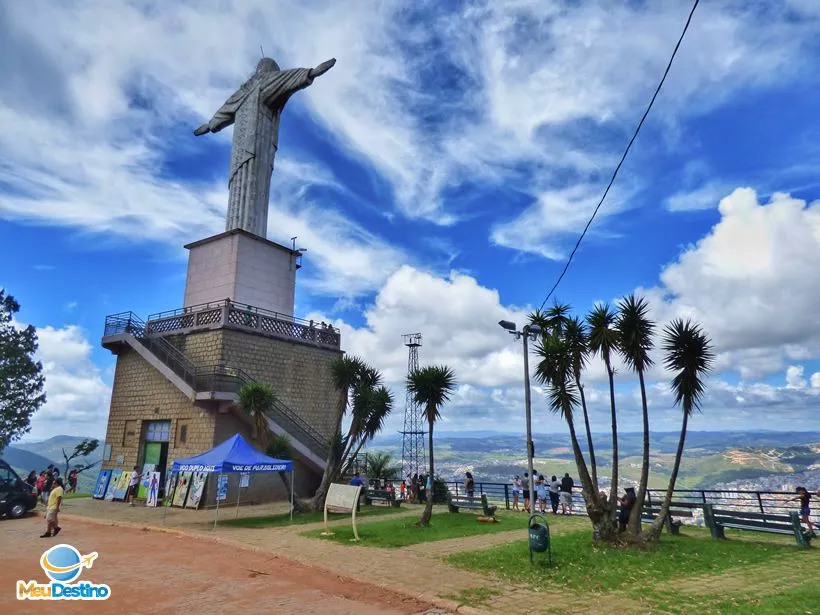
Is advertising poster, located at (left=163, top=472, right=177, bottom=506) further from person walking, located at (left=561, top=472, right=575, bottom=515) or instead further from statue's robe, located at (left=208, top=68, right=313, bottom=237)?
person walking, located at (left=561, top=472, right=575, bottom=515)

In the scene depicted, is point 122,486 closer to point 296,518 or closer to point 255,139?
point 296,518

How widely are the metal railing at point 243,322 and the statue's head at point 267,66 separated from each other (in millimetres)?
16001

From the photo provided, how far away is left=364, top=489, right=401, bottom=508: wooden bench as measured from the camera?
2277 centimetres

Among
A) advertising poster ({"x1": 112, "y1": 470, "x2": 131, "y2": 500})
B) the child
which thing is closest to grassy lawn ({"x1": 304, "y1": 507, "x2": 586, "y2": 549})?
the child

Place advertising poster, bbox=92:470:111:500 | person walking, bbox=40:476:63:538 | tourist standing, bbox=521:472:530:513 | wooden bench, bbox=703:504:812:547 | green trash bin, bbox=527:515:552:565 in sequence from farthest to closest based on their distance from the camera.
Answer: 1. advertising poster, bbox=92:470:111:500
2. tourist standing, bbox=521:472:530:513
3. person walking, bbox=40:476:63:538
4. wooden bench, bbox=703:504:812:547
5. green trash bin, bbox=527:515:552:565

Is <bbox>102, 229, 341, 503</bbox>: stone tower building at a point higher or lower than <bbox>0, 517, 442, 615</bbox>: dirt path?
higher

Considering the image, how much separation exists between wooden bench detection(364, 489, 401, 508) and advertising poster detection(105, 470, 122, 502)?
12120 millimetres

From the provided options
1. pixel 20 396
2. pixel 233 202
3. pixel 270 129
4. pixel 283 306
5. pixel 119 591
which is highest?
pixel 270 129

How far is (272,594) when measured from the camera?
28.2ft

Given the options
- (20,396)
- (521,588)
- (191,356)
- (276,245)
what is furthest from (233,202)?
(521,588)

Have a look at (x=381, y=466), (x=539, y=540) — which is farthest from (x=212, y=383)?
(x=539, y=540)

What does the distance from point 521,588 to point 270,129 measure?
29560 millimetres

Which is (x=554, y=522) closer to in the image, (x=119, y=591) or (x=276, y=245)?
(x=119, y=591)

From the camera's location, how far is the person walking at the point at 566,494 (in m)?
19.4
